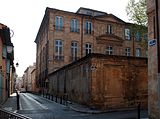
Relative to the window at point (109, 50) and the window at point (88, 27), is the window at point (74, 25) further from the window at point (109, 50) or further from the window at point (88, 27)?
the window at point (109, 50)

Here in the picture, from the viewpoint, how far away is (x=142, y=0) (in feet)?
101

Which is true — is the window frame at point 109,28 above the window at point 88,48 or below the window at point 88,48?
above

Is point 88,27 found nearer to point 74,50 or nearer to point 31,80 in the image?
point 74,50

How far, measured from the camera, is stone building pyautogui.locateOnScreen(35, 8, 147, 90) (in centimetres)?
4078

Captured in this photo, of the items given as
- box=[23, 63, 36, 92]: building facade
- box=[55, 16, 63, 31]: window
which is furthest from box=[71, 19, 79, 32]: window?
box=[23, 63, 36, 92]: building facade

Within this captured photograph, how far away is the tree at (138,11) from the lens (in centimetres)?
3040

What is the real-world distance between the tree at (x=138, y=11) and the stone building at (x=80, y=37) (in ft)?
20.8

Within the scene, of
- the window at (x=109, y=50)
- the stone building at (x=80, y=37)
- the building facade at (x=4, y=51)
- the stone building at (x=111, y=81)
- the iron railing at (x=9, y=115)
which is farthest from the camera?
the window at (x=109, y=50)

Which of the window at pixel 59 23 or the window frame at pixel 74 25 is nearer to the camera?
the window at pixel 59 23

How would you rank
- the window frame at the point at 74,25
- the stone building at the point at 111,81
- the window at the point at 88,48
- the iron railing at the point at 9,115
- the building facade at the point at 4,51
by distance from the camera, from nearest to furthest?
the iron railing at the point at 9,115 → the building facade at the point at 4,51 → the stone building at the point at 111,81 → the window frame at the point at 74,25 → the window at the point at 88,48

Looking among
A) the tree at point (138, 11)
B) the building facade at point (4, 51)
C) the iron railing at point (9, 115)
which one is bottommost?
the iron railing at point (9, 115)

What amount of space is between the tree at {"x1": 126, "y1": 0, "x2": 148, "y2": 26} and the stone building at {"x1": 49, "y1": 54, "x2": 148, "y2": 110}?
27.4ft

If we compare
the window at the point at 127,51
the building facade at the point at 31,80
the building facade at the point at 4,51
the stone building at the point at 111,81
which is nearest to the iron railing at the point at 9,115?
the building facade at the point at 4,51

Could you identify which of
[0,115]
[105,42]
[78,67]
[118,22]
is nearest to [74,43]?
[105,42]
